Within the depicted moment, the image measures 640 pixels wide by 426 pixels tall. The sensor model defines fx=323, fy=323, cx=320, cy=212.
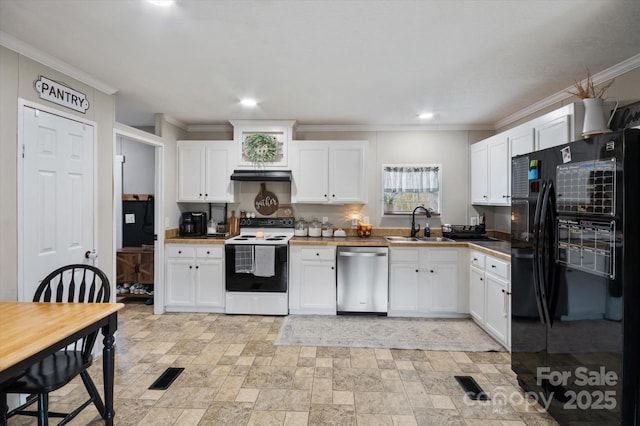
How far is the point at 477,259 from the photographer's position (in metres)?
3.59

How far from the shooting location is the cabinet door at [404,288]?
391cm

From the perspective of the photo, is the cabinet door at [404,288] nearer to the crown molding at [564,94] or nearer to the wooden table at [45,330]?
the crown molding at [564,94]

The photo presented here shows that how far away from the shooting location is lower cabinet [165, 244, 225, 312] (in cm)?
401

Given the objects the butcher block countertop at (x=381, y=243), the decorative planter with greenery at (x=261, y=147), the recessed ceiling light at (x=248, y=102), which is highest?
the recessed ceiling light at (x=248, y=102)

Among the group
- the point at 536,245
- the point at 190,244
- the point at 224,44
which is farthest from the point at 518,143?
the point at 190,244

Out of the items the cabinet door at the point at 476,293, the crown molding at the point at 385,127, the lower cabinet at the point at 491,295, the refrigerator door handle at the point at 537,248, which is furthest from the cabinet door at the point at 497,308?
the crown molding at the point at 385,127

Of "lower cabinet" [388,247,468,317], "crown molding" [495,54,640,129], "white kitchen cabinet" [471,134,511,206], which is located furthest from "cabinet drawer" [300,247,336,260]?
"crown molding" [495,54,640,129]

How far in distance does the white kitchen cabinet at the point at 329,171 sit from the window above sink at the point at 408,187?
0.48 metres

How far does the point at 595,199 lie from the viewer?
1.69 meters

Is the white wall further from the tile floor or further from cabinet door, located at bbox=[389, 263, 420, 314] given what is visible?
cabinet door, located at bbox=[389, 263, 420, 314]

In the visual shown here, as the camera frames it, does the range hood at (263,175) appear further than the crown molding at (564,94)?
Yes

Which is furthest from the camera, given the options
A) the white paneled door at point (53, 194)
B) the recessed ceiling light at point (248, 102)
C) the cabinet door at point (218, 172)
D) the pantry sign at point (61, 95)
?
the cabinet door at point (218, 172)

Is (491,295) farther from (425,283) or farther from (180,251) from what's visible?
(180,251)

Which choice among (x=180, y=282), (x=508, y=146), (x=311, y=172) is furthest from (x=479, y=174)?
(x=180, y=282)
